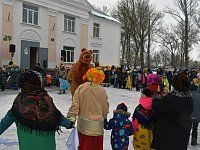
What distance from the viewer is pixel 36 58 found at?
29188 mm

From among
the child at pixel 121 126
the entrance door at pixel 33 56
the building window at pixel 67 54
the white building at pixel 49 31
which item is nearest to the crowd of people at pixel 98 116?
the child at pixel 121 126

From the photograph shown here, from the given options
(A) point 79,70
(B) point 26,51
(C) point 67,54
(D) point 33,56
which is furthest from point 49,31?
(A) point 79,70

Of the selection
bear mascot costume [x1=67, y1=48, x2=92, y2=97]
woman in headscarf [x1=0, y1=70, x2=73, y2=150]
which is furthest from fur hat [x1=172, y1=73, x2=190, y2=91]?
bear mascot costume [x1=67, y1=48, x2=92, y2=97]

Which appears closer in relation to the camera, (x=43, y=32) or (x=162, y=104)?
(x=162, y=104)

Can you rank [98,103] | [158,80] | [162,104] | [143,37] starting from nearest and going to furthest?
[162,104]
[98,103]
[158,80]
[143,37]

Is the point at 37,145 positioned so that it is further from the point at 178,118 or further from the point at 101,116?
the point at 178,118

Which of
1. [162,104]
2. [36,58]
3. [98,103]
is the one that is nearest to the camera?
[162,104]

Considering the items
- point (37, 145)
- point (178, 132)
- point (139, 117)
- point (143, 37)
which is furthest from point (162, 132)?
point (143, 37)

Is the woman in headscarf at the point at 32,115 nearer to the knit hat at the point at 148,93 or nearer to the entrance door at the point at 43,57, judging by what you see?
the knit hat at the point at 148,93

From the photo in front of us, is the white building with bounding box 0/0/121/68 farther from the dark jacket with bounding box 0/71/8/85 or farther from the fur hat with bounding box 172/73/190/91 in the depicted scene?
the fur hat with bounding box 172/73/190/91

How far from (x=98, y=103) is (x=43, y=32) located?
2437 centimetres

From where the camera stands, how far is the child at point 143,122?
227 inches

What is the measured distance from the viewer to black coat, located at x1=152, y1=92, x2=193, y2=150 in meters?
5.20

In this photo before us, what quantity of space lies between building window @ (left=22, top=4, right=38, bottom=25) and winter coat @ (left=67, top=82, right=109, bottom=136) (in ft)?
74.7
